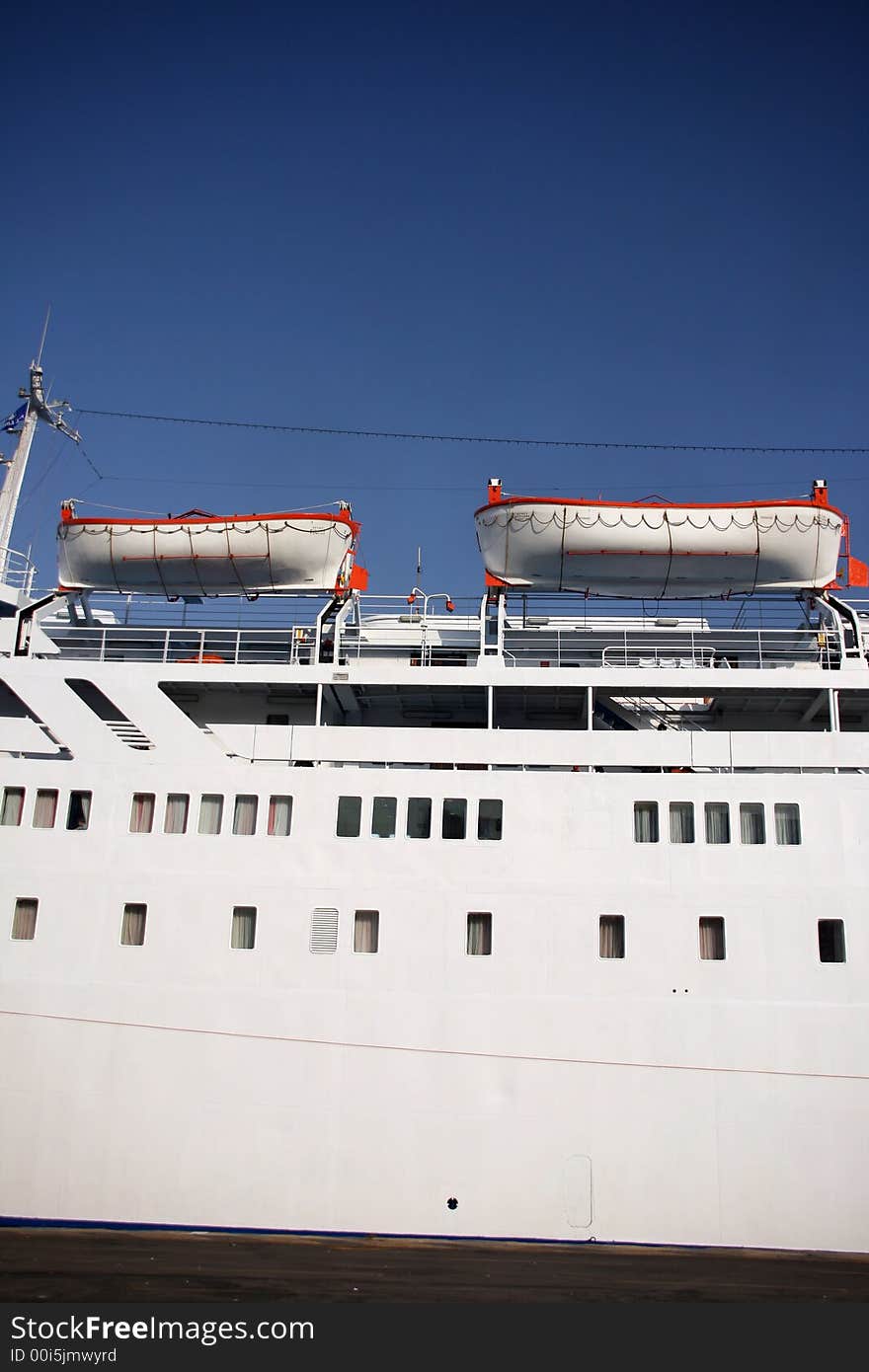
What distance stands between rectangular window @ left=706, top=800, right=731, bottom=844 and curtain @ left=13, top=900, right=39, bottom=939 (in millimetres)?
10216

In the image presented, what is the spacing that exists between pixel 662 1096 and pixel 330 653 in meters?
8.97

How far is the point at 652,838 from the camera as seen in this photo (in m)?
15.5

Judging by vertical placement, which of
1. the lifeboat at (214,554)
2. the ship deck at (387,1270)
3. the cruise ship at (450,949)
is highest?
the lifeboat at (214,554)

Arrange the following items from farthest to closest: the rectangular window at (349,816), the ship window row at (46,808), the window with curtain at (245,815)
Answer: the ship window row at (46,808) → the window with curtain at (245,815) → the rectangular window at (349,816)

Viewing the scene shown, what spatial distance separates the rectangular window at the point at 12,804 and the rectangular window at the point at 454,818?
6561 mm

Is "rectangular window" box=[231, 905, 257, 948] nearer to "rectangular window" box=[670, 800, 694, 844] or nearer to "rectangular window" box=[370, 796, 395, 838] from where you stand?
"rectangular window" box=[370, 796, 395, 838]

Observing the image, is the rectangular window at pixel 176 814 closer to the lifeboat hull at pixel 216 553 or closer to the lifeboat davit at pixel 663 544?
the lifeboat hull at pixel 216 553

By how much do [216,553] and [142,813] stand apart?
494cm

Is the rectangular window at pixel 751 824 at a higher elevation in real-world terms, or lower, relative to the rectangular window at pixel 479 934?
higher

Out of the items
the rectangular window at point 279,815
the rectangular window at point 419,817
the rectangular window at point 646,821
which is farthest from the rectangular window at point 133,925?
the rectangular window at point 646,821

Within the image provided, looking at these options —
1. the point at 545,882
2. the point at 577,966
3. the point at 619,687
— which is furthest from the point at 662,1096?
the point at 619,687

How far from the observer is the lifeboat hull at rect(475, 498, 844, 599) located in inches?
703

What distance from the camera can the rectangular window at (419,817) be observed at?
51.3 feet

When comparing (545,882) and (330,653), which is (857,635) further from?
(330,653)
